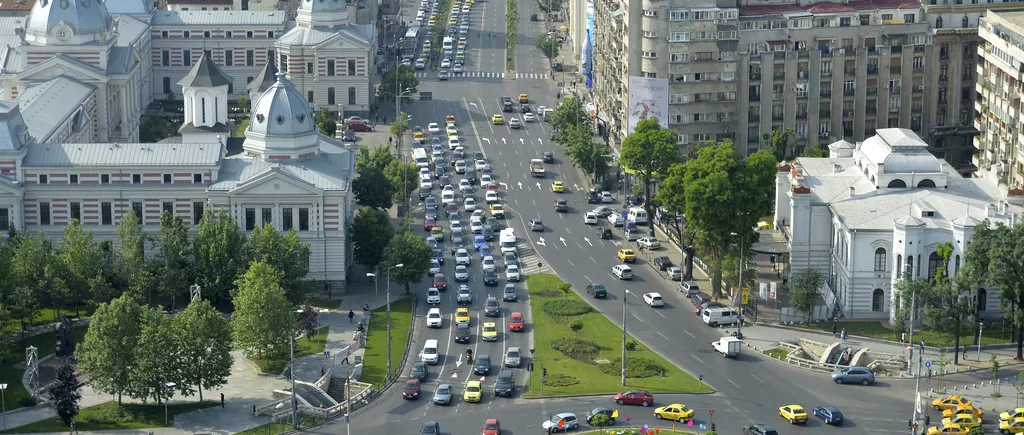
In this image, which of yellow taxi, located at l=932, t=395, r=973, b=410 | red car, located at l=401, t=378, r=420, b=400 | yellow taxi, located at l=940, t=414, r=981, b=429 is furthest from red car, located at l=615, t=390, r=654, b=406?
yellow taxi, located at l=940, t=414, r=981, b=429

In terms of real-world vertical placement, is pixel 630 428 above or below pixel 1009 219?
below

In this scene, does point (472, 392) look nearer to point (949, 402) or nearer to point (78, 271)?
point (949, 402)

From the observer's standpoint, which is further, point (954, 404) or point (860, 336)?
point (860, 336)

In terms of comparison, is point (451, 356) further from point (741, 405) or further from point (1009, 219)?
point (1009, 219)

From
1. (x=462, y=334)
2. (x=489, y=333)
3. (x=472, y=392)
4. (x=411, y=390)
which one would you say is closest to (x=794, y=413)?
(x=472, y=392)

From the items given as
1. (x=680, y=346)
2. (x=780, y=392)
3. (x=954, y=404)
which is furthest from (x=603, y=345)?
(x=954, y=404)
